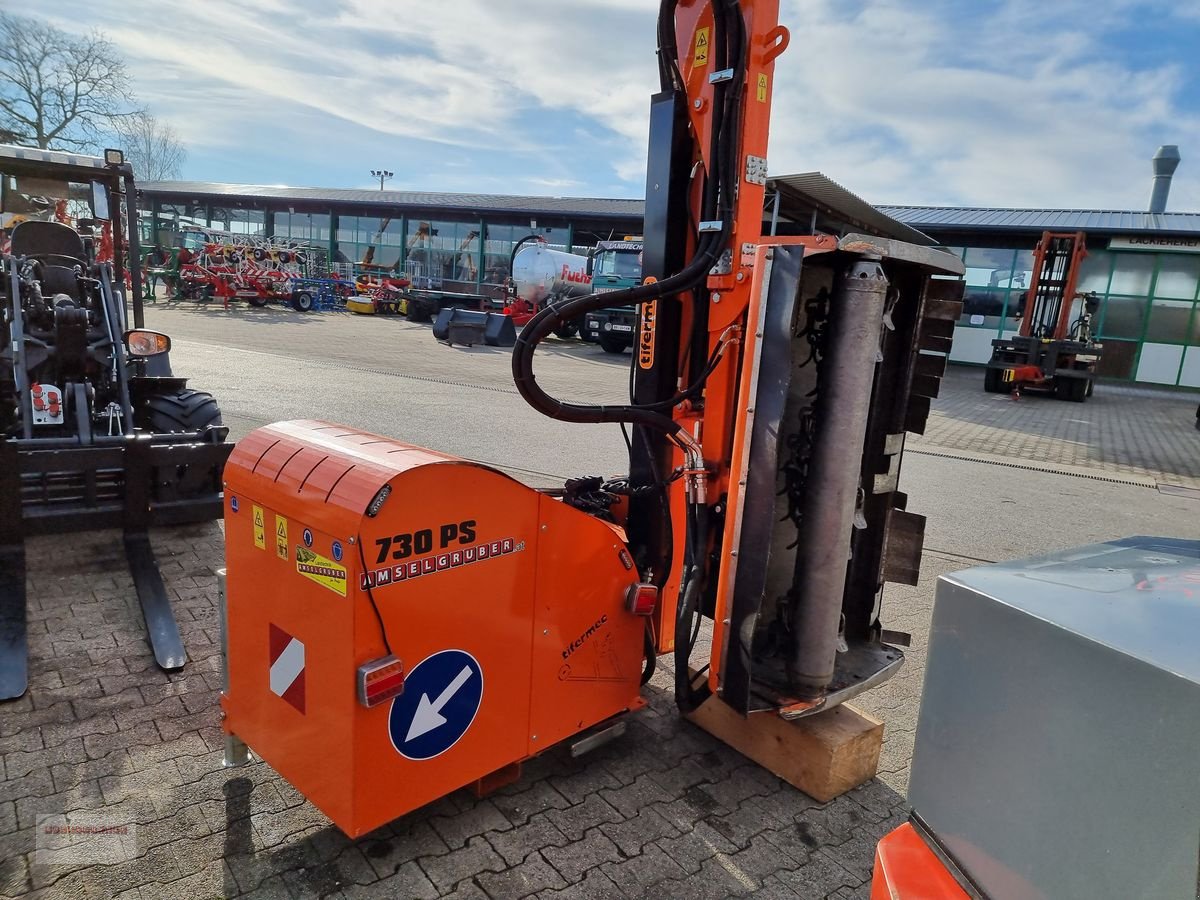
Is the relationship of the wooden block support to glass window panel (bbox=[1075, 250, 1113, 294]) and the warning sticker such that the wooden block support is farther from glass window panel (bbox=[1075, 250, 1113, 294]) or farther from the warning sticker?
glass window panel (bbox=[1075, 250, 1113, 294])

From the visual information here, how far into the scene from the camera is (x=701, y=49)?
3086 millimetres

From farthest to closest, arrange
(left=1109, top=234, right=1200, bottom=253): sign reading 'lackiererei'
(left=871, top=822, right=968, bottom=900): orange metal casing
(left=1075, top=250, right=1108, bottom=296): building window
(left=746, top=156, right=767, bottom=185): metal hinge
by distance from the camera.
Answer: (left=1075, top=250, right=1108, bottom=296): building window
(left=1109, top=234, right=1200, bottom=253): sign reading 'lackiererei'
(left=746, top=156, right=767, bottom=185): metal hinge
(left=871, top=822, right=968, bottom=900): orange metal casing

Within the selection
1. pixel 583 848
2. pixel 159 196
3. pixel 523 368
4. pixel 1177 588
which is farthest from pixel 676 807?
pixel 159 196

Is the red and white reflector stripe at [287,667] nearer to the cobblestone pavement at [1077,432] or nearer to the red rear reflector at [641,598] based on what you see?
the red rear reflector at [641,598]

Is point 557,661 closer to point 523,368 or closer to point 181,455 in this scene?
point 523,368

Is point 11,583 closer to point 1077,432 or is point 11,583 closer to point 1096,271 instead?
point 1077,432

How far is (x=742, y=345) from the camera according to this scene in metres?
3.05

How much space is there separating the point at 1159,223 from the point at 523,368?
Answer: 26931 millimetres

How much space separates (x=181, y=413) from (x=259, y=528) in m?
4.02

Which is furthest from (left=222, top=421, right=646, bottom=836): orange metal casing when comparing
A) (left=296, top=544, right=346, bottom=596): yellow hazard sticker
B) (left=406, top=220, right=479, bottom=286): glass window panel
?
(left=406, top=220, right=479, bottom=286): glass window panel

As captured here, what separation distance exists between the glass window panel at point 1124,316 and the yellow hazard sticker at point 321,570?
26.4 meters

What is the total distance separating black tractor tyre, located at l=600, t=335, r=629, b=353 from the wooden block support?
62.3ft

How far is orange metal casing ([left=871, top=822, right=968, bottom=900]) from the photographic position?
1.47 metres

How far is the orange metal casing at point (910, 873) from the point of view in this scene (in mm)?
1471
